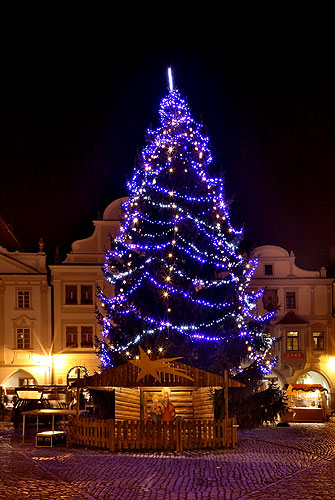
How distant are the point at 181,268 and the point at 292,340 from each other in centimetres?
2311

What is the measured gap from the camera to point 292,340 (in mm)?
48844

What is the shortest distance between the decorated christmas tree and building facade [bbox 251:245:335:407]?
19.7 m

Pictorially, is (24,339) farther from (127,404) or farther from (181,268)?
(127,404)

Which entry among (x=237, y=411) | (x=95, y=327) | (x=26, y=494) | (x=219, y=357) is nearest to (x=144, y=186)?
(x=219, y=357)

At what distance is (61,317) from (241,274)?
72.0ft

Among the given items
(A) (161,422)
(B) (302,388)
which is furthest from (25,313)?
(A) (161,422)

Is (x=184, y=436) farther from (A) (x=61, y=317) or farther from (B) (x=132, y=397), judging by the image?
(A) (x=61, y=317)

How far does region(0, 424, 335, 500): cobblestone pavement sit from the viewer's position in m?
13.8

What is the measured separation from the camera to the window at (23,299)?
156 ft

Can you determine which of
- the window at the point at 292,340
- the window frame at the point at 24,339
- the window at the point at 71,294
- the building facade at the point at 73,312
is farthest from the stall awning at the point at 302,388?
the window frame at the point at 24,339

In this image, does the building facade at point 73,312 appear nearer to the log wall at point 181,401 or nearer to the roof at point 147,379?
the log wall at point 181,401

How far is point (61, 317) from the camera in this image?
156 feet

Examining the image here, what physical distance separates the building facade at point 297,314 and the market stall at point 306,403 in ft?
27.0

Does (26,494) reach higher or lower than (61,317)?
lower
